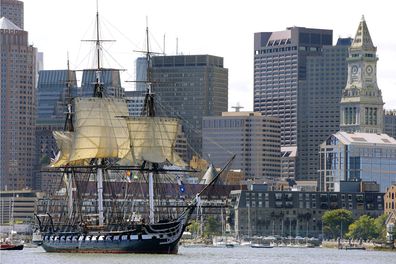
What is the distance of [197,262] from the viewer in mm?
199375

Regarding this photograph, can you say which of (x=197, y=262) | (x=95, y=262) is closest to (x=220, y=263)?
(x=197, y=262)

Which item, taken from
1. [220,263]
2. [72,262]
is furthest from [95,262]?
[220,263]

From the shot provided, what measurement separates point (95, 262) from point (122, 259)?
7488 millimetres

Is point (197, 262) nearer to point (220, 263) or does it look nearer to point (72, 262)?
point (220, 263)

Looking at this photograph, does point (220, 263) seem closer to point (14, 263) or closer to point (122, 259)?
point (122, 259)

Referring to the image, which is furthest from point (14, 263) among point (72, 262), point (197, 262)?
point (197, 262)

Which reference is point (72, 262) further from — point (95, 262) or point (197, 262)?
point (197, 262)

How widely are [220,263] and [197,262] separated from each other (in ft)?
8.91

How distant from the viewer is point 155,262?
621 feet

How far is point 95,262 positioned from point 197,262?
15183mm

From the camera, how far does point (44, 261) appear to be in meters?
200

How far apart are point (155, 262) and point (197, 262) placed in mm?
11036

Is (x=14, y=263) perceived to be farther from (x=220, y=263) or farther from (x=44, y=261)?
(x=220, y=263)

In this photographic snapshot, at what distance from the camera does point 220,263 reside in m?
200
